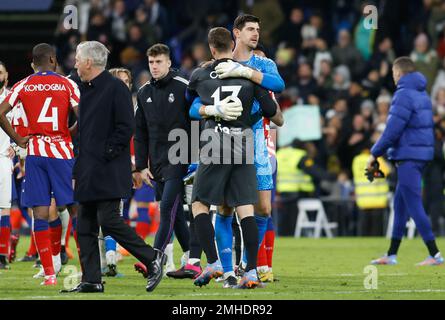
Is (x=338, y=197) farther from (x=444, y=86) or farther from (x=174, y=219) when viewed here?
(x=174, y=219)

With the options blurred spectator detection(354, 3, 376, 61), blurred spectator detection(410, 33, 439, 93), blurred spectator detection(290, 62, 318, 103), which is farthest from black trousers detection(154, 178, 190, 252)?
blurred spectator detection(354, 3, 376, 61)

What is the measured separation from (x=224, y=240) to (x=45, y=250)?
1.78 m

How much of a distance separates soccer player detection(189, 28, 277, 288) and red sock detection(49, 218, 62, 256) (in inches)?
91.0

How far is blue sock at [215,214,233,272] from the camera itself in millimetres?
10570

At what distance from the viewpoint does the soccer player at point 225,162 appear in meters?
10.4

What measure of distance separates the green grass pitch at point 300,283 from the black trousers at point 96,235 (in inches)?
12.2

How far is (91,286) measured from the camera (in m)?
10.2

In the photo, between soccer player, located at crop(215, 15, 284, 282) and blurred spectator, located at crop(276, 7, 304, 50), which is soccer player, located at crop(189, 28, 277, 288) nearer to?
soccer player, located at crop(215, 15, 284, 282)

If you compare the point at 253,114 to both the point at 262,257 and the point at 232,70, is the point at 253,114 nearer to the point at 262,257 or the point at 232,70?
the point at 232,70

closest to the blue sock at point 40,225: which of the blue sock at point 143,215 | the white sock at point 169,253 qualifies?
the white sock at point 169,253

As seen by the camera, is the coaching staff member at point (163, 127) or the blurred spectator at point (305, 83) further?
the blurred spectator at point (305, 83)

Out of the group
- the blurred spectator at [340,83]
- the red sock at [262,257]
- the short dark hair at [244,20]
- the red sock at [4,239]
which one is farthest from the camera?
the blurred spectator at [340,83]

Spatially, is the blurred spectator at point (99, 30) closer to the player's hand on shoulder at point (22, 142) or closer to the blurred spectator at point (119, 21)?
the blurred spectator at point (119, 21)
